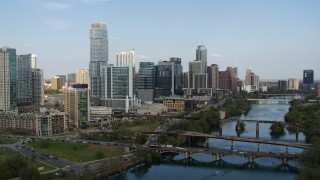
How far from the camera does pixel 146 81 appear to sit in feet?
159

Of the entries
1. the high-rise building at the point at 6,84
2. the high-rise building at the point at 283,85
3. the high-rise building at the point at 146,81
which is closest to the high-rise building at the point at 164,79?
the high-rise building at the point at 146,81

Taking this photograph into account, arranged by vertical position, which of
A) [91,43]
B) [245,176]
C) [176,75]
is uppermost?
[91,43]

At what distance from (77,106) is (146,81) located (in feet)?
61.8

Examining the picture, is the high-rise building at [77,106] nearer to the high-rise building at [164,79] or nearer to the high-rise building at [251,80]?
the high-rise building at [164,79]

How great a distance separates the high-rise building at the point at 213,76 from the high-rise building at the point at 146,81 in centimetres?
2072

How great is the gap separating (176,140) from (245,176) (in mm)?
6837

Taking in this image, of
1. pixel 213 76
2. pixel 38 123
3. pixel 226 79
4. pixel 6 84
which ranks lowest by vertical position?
pixel 38 123

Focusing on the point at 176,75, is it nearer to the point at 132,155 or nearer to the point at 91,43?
the point at 91,43

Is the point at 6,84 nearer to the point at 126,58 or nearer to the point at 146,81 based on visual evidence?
the point at 146,81

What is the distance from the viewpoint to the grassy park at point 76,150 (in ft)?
61.8

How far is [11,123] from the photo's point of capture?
27.7 meters

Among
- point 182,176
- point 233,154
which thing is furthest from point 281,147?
point 182,176

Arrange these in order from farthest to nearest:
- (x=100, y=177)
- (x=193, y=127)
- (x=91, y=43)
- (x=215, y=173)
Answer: (x=91, y=43)
(x=193, y=127)
(x=215, y=173)
(x=100, y=177)

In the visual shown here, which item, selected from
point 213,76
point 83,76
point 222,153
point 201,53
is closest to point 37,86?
point 83,76
